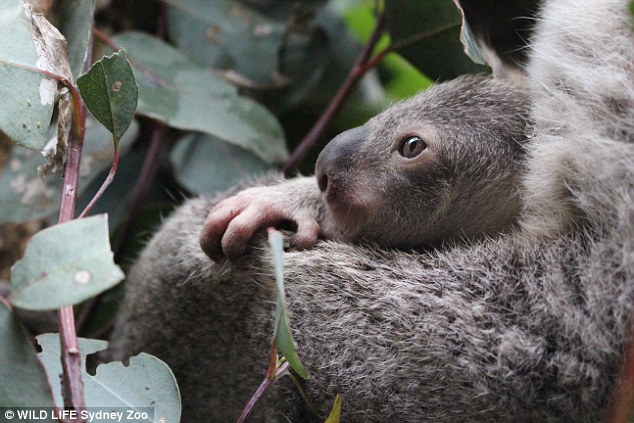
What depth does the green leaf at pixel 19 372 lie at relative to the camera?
1.32 m

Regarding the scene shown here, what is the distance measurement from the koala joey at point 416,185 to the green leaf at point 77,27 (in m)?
0.49

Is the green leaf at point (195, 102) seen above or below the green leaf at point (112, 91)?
below

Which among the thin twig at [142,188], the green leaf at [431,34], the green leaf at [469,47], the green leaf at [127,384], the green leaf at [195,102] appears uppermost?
the green leaf at [469,47]

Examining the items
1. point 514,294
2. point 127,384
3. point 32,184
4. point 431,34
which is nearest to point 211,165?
point 32,184

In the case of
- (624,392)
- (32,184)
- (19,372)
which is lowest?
(32,184)

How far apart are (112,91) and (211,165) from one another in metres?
1.28

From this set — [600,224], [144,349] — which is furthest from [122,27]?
[600,224]

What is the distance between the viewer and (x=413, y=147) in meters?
1.88

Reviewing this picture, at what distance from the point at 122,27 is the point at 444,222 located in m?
1.87

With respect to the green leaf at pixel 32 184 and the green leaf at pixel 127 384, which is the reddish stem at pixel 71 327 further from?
the green leaf at pixel 32 184

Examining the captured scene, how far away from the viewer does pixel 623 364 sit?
1398 mm

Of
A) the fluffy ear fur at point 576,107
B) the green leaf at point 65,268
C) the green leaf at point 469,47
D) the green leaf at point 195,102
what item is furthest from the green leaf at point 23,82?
the fluffy ear fur at point 576,107

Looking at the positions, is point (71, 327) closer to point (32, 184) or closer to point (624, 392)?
point (624, 392)

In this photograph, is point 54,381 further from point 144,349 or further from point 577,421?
point 577,421
